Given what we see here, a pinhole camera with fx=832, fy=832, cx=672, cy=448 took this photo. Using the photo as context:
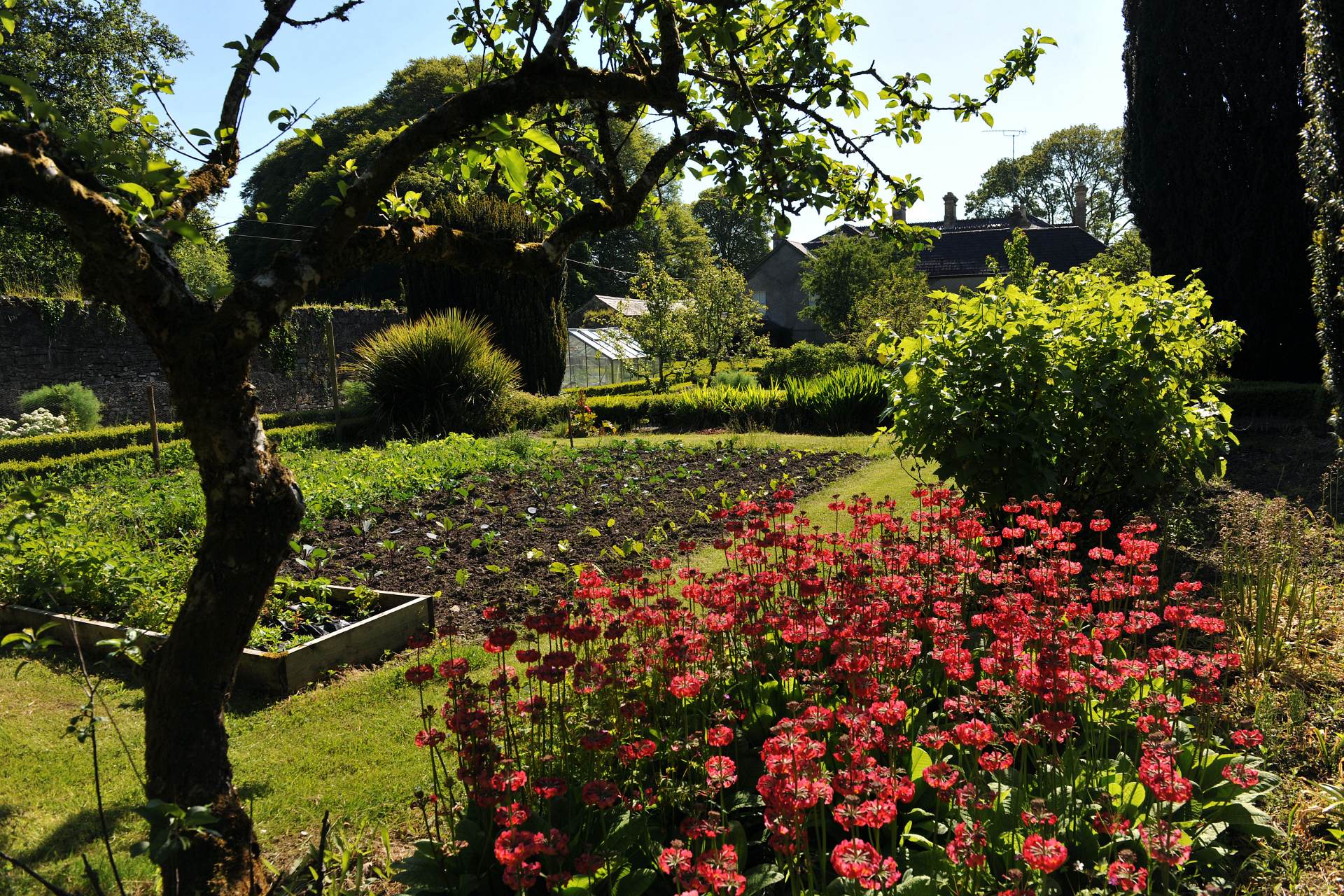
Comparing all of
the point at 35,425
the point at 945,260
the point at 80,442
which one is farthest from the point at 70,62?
the point at 945,260

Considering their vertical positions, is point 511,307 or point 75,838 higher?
point 511,307

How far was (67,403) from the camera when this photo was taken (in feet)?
53.6

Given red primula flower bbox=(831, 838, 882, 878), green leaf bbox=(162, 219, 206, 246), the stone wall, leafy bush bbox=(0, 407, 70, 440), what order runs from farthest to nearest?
the stone wall → leafy bush bbox=(0, 407, 70, 440) → green leaf bbox=(162, 219, 206, 246) → red primula flower bbox=(831, 838, 882, 878)

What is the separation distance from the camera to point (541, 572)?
18.9ft

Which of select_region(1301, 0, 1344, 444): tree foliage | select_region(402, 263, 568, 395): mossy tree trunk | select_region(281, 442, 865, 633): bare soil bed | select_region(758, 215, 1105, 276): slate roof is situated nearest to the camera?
select_region(281, 442, 865, 633): bare soil bed

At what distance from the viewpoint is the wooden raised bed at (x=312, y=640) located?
13.5 feet

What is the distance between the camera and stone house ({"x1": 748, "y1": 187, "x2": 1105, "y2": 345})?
1522 inches

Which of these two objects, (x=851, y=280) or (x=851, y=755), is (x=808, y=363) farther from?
(x=851, y=755)

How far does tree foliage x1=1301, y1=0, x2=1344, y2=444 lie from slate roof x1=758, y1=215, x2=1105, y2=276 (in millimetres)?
30926

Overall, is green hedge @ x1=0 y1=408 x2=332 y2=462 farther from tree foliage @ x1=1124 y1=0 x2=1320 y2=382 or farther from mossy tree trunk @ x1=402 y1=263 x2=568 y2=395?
tree foliage @ x1=1124 y1=0 x2=1320 y2=382

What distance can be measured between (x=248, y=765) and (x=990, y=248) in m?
41.7

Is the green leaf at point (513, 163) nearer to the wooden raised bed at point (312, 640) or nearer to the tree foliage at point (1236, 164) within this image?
the wooden raised bed at point (312, 640)

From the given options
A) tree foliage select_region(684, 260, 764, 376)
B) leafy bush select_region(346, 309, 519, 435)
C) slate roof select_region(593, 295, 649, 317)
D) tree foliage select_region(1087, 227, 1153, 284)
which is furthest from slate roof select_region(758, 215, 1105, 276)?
leafy bush select_region(346, 309, 519, 435)

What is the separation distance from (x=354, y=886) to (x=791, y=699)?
151 centimetres
